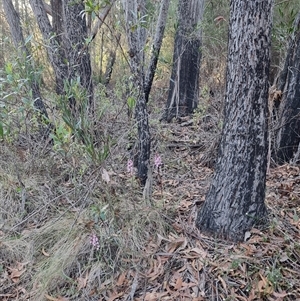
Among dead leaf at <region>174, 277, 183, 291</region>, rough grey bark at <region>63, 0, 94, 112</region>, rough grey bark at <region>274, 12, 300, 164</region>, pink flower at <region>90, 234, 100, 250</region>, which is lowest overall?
dead leaf at <region>174, 277, 183, 291</region>

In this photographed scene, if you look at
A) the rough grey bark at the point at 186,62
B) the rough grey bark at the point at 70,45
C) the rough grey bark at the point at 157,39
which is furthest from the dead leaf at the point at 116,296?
the rough grey bark at the point at 186,62

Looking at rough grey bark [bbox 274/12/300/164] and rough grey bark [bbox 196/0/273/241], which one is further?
rough grey bark [bbox 274/12/300/164]

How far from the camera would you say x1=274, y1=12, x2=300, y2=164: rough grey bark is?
11.6ft

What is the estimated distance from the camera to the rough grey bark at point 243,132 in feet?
6.92

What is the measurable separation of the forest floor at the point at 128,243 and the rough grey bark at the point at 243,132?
16cm

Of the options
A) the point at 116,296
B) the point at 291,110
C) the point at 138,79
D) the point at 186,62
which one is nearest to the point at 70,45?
the point at 138,79

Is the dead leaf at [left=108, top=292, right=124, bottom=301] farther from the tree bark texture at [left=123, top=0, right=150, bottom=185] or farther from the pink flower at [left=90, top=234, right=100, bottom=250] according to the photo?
the tree bark texture at [left=123, top=0, right=150, bottom=185]

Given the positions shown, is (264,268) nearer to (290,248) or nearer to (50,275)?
(290,248)

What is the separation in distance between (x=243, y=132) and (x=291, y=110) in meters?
1.59

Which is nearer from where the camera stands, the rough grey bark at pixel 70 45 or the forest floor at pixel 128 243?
the forest floor at pixel 128 243

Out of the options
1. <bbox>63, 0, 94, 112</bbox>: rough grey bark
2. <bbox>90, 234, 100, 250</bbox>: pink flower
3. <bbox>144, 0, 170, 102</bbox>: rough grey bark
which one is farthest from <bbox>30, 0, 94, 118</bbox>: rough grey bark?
<bbox>90, 234, 100, 250</bbox>: pink flower

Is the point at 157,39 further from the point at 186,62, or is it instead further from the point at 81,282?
the point at 81,282

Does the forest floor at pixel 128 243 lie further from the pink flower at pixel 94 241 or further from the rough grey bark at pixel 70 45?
the rough grey bark at pixel 70 45

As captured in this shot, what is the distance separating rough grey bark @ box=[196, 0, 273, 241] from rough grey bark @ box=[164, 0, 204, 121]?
3066 mm
